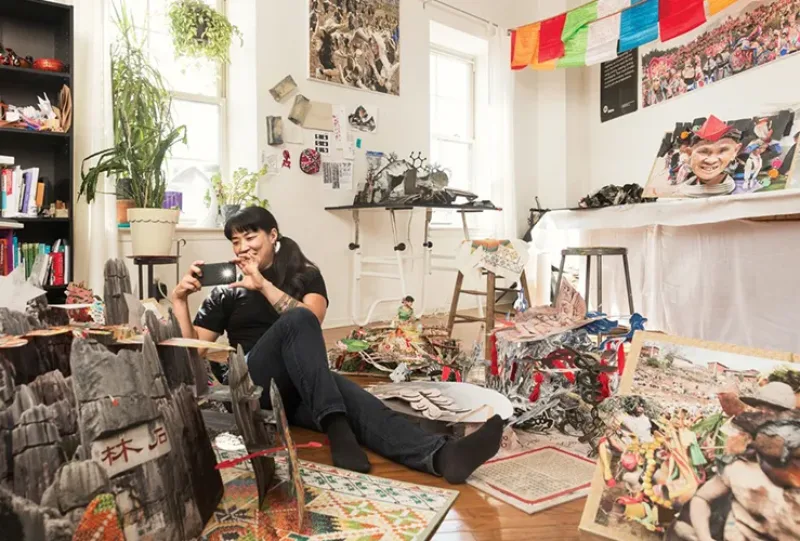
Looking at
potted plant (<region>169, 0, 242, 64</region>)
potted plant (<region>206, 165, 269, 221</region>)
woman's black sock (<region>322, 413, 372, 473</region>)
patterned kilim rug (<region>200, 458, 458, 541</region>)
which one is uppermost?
potted plant (<region>169, 0, 242, 64</region>)

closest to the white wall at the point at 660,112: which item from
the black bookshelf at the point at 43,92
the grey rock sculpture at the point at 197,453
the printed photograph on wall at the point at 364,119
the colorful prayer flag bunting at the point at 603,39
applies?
the colorful prayer flag bunting at the point at 603,39

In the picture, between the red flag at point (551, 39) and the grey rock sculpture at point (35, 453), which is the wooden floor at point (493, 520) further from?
the red flag at point (551, 39)

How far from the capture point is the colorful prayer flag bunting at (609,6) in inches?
177

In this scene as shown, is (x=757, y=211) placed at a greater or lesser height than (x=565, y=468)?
greater

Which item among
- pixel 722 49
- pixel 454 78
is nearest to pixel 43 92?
pixel 454 78

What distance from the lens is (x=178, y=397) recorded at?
1068mm

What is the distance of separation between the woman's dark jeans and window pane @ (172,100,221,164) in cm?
261

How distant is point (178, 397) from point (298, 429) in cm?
86

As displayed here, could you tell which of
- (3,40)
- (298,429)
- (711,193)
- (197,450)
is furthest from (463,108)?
(197,450)

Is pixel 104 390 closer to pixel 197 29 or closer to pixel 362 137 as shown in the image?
pixel 197 29

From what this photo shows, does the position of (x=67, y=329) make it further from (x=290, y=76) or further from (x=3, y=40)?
(x=290, y=76)

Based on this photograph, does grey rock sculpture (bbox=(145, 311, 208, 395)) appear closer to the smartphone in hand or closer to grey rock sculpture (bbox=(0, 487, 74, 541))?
grey rock sculpture (bbox=(0, 487, 74, 541))

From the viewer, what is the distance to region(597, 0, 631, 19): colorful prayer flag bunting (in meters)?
4.50

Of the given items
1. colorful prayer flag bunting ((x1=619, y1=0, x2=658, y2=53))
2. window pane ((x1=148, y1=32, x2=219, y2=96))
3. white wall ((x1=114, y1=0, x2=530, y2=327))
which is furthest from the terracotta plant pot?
colorful prayer flag bunting ((x1=619, y1=0, x2=658, y2=53))
